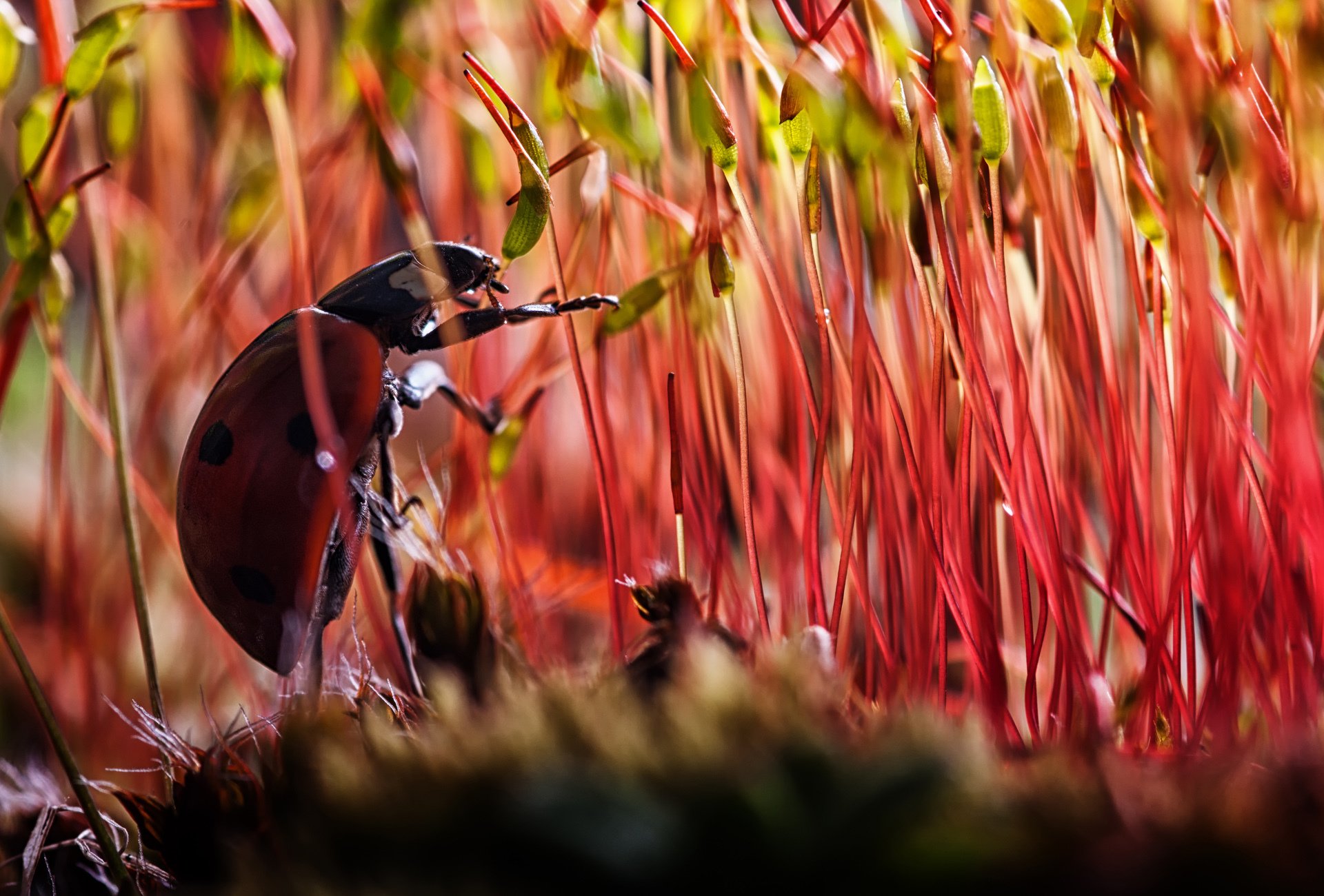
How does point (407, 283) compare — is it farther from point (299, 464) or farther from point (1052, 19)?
point (1052, 19)

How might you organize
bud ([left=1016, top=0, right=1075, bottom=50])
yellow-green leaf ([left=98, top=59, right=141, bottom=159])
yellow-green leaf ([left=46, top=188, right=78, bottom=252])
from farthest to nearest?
yellow-green leaf ([left=98, top=59, right=141, bottom=159]) → yellow-green leaf ([left=46, top=188, right=78, bottom=252]) → bud ([left=1016, top=0, right=1075, bottom=50])

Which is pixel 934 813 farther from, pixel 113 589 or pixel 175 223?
pixel 175 223

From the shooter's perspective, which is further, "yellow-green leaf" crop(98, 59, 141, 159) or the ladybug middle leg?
"yellow-green leaf" crop(98, 59, 141, 159)

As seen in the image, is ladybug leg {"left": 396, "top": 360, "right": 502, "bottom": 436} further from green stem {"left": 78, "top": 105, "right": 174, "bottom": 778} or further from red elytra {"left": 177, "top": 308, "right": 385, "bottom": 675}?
green stem {"left": 78, "top": 105, "right": 174, "bottom": 778}

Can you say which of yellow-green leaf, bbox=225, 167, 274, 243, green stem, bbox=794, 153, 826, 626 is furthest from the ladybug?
yellow-green leaf, bbox=225, 167, 274, 243

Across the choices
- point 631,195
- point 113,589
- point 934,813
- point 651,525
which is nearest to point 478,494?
point 651,525

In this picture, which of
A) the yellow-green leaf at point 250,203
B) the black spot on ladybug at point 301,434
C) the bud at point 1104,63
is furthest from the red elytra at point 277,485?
the bud at point 1104,63

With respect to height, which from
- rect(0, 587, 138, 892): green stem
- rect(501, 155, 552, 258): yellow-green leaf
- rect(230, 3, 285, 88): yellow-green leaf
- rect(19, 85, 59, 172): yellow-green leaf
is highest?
rect(230, 3, 285, 88): yellow-green leaf

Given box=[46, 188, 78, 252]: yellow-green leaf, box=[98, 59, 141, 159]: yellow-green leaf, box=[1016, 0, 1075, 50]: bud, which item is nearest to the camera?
box=[1016, 0, 1075, 50]: bud

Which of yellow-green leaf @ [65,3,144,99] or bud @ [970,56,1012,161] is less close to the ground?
yellow-green leaf @ [65,3,144,99]
